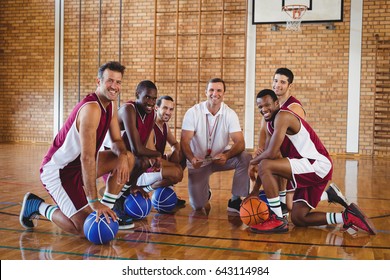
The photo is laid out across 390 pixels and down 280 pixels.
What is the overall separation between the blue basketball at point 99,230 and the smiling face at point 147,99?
50.1 inches

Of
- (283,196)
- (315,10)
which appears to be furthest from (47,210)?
(315,10)

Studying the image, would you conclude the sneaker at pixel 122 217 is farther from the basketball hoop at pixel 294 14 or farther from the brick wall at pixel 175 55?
the basketball hoop at pixel 294 14

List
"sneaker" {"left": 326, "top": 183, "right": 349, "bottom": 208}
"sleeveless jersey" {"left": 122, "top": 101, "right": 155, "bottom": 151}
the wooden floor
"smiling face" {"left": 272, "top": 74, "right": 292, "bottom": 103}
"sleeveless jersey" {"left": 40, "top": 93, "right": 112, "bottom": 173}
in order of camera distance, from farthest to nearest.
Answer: "smiling face" {"left": 272, "top": 74, "right": 292, "bottom": 103} → "sleeveless jersey" {"left": 122, "top": 101, "right": 155, "bottom": 151} → "sneaker" {"left": 326, "top": 183, "right": 349, "bottom": 208} → "sleeveless jersey" {"left": 40, "top": 93, "right": 112, "bottom": 173} → the wooden floor

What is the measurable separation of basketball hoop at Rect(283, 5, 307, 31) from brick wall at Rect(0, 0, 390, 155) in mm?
710

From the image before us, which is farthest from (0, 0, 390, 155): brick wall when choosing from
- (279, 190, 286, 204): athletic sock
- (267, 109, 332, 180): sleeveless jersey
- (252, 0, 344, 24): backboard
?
(267, 109, 332, 180): sleeveless jersey

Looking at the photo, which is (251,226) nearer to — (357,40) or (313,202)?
(313,202)

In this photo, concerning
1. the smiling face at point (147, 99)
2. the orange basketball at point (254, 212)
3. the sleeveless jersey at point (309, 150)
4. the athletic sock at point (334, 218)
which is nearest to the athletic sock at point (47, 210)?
the smiling face at point (147, 99)

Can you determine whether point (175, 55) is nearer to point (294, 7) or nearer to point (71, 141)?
point (294, 7)

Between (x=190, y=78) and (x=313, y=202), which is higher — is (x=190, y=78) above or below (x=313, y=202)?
above

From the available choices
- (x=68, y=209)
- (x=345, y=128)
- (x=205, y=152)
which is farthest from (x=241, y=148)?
(x=345, y=128)

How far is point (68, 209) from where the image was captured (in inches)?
135

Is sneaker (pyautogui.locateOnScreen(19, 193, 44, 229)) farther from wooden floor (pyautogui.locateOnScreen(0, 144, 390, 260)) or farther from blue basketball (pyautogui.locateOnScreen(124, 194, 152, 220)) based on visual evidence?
blue basketball (pyautogui.locateOnScreen(124, 194, 152, 220))

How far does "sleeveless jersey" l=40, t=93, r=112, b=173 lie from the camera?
132 inches

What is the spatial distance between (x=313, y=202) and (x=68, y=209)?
191 cm
